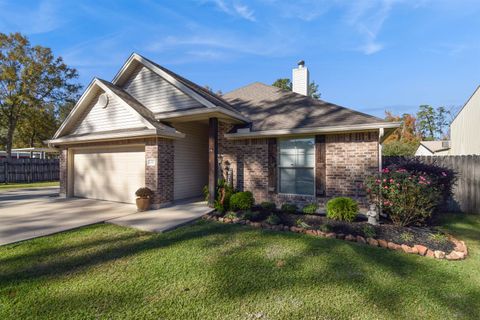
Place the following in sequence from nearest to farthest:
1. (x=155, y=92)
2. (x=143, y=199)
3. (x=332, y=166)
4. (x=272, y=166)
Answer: (x=332, y=166)
(x=143, y=199)
(x=272, y=166)
(x=155, y=92)

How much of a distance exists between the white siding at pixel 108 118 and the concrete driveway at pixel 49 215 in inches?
115

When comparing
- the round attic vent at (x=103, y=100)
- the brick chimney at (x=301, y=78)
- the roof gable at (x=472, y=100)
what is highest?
the brick chimney at (x=301, y=78)

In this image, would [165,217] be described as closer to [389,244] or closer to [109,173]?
[109,173]

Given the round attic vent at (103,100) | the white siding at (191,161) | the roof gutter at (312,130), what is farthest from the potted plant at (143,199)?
the round attic vent at (103,100)

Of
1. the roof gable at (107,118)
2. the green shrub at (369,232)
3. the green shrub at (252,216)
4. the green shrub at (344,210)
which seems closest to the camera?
the green shrub at (369,232)

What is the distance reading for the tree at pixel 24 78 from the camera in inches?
805

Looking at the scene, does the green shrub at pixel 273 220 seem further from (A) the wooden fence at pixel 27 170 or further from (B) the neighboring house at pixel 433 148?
(B) the neighboring house at pixel 433 148

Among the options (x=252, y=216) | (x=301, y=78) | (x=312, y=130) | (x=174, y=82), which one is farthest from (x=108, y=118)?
(x=301, y=78)

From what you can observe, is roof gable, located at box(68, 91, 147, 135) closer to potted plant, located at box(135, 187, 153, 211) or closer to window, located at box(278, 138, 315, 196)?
potted plant, located at box(135, 187, 153, 211)

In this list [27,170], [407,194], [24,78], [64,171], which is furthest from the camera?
[24,78]

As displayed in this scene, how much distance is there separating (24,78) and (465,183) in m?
30.4

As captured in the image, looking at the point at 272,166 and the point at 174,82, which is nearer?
the point at 272,166

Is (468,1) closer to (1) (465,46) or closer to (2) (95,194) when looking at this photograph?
(1) (465,46)

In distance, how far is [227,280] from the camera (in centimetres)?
350
